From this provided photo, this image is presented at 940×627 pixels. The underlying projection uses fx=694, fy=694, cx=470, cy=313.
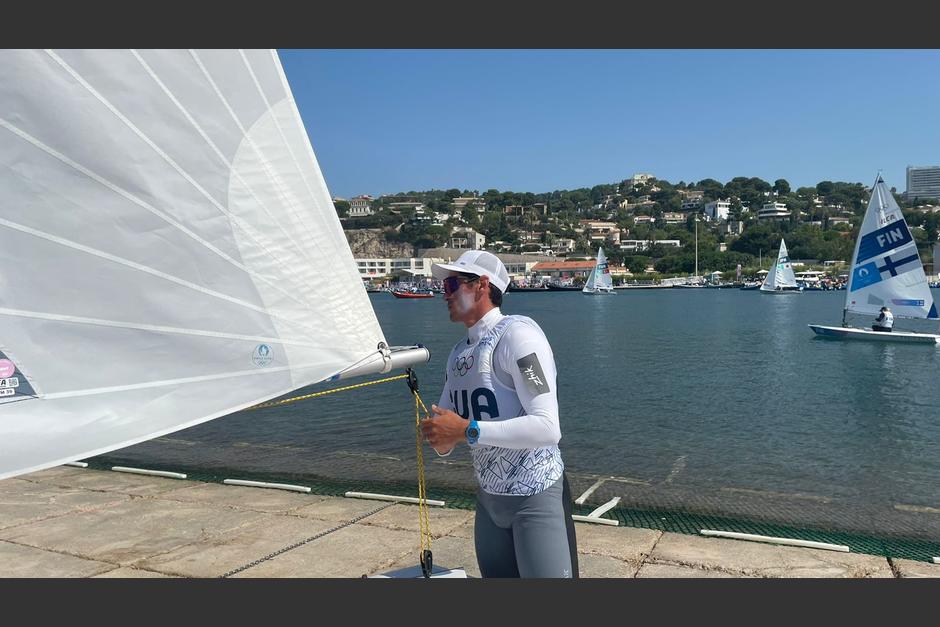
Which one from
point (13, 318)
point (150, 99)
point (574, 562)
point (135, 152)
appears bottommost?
point (574, 562)

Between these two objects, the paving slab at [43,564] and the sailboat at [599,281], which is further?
the sailboat at [599,281]

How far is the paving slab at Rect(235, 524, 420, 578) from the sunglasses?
9.18 feet

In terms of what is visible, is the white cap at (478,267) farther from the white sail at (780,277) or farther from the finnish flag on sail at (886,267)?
the white sail at (780,277)

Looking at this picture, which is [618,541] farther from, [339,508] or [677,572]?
[339,508]

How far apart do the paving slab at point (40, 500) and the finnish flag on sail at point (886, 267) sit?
1318 inches

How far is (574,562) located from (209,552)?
365 cm

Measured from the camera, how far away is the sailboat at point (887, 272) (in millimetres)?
31000

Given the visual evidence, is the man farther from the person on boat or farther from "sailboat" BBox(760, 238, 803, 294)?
"sailboat" BBox(760, 238, 803, 294)

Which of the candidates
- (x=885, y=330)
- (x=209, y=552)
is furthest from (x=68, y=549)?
(x=885, y=330)

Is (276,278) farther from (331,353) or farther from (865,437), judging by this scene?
(865,437)

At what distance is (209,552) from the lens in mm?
5246

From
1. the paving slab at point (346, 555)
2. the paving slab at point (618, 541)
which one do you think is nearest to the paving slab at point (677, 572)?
the paving slab at point (618, 541)

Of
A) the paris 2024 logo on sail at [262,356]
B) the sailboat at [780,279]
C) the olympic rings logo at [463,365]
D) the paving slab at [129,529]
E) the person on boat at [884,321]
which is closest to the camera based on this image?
the olympic rings logo at [463,365]

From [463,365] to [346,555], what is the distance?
10.0ft
